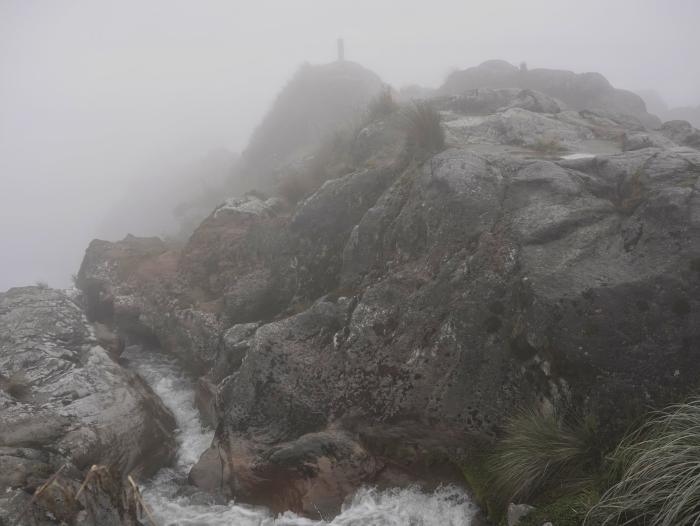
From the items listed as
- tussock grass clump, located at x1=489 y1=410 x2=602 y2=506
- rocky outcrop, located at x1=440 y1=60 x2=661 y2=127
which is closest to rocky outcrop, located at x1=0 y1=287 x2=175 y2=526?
tussock grass clump, located at x1=489 y1=410 x2=602 y2=506

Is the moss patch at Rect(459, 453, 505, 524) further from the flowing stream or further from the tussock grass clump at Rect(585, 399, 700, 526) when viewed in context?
the tussock grass clump at Rect(585, 399, 700, 526)

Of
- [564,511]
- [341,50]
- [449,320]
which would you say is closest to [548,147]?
[449,320]

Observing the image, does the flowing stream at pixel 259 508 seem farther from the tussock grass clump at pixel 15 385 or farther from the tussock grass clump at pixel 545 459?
the tussock grass clump at pixel 15 385

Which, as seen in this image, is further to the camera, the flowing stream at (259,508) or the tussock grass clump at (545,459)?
the flowing stream at (259,508)

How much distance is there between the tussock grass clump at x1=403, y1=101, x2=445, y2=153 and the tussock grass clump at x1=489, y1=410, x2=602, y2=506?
7.74 m

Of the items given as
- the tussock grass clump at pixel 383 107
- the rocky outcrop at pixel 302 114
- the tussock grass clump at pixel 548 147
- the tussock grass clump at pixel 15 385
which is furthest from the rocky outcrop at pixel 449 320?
the rocky outcrop at pixel 302 114

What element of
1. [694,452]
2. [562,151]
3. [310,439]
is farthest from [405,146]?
[694,452]

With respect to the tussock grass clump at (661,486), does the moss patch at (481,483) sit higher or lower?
lower

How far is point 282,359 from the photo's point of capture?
9562 millimetres

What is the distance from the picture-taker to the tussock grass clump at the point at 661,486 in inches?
159

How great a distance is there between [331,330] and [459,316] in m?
3.02

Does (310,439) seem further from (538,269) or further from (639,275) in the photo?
(639,275)

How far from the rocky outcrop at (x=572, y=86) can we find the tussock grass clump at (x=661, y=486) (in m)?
26.9

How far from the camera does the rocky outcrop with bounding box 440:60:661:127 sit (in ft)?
94.4
